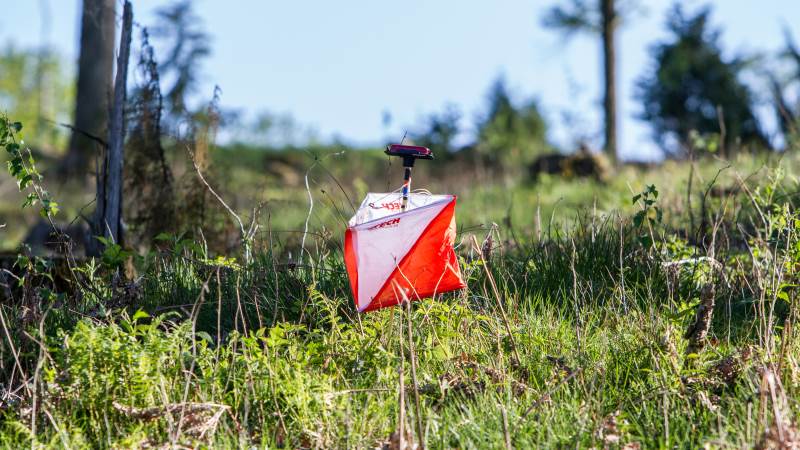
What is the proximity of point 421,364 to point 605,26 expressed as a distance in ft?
49.7

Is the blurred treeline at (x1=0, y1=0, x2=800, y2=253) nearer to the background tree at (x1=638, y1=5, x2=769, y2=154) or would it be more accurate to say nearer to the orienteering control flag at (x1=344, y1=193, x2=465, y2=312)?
the background tree at (x1=638, y1=5, x2=769, y2=154)

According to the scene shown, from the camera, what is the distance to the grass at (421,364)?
3.45m

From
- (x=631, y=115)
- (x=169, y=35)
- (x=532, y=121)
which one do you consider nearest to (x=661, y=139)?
(x=631, y=115)

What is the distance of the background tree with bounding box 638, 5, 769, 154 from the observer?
59.4 ft

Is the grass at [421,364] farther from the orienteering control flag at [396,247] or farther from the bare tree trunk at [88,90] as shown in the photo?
the bare tree trunk at [88,90]

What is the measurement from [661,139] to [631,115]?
1.17m

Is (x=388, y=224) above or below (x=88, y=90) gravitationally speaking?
below

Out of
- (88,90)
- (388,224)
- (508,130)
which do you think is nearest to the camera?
(388,224)

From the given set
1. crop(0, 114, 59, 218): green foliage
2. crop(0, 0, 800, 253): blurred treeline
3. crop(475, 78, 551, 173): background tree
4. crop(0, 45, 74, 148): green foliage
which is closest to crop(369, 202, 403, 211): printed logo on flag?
crop(0, 114, 59, 218): green foliage

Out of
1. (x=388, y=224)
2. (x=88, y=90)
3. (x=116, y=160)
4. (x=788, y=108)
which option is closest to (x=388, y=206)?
(x=388, y=224)

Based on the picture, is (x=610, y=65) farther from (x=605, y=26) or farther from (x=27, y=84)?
(x=27, y=84)

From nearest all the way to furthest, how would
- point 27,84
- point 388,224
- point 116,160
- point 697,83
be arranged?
1. point 388,224
2. point 116,160
3. point 697,83
4. point 27,84

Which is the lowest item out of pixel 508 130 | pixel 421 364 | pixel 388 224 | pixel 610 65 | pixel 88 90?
pixel 421 364

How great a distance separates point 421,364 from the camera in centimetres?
396
